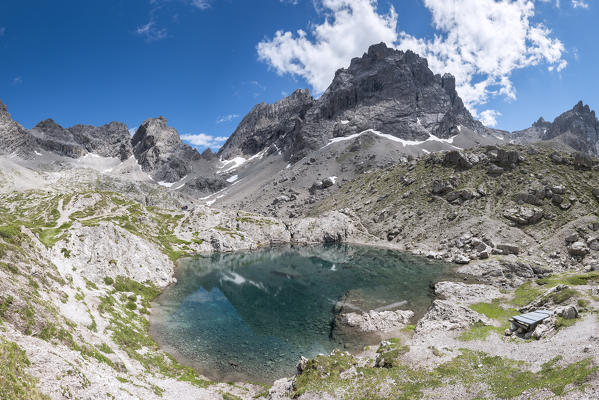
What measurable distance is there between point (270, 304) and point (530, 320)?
133 feet

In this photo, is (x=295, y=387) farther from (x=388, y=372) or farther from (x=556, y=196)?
(x=556, y=196)

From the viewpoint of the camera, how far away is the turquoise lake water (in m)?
37.3

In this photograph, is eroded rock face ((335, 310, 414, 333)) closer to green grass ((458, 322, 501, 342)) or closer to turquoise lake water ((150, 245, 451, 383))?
turquoise lake water ((150, 245, 451, 383))

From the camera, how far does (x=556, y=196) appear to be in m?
103

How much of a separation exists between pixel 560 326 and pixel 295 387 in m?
28.6

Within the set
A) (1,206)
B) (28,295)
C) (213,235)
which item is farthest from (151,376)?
(1,206)

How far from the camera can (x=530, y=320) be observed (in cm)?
3369

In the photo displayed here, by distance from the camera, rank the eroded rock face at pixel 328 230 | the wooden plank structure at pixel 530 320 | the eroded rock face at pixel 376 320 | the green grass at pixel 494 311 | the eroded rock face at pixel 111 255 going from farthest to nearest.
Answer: the eroded rock face at pixel 328 230 → the eroded rock face at pixel 111 255 → the eroded rock face at pixel 376 320 → the green grass at pixel 494 311 → the wooden plank structure at pixel 530 320

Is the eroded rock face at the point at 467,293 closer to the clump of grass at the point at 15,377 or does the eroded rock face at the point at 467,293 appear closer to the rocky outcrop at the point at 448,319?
the rocky outcrop at the point at 448,319

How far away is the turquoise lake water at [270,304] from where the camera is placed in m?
37.3

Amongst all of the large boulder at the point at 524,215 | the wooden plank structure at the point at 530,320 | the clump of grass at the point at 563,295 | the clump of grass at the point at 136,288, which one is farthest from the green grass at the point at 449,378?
the large boulder at the point at 524,215

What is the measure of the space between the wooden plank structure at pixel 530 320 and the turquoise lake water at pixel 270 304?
729 inches

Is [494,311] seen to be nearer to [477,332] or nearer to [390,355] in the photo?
[477,332]

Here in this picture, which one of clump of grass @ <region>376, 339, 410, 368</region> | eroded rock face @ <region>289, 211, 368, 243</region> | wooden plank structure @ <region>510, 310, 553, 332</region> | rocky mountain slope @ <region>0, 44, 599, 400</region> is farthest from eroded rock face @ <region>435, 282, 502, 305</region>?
eroded rock face @ <region>289, 211, 368, 243</region>
